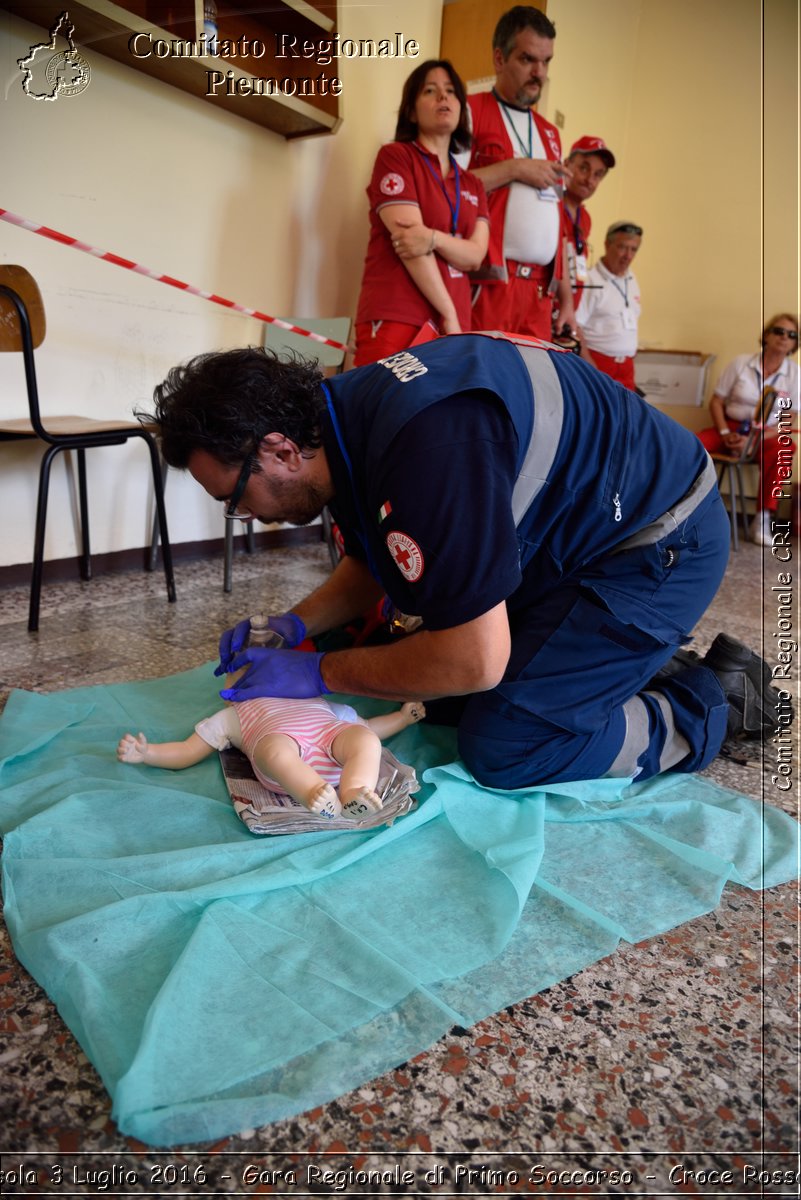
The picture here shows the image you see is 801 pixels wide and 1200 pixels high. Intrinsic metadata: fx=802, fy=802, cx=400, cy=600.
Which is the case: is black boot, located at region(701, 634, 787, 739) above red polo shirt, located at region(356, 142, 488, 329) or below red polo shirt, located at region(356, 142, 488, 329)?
below

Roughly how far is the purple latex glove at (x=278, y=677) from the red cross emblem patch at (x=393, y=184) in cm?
174

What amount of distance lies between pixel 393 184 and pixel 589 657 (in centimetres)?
186

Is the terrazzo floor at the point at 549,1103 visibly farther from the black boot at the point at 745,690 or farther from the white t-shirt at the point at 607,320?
the white t-shirt at the point at 607,320

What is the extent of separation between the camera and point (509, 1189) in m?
0.74

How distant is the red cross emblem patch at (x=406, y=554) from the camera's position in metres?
1.14

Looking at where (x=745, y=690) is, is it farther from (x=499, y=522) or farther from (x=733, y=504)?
(x=733, y=504)

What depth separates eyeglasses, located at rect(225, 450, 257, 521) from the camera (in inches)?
48.8

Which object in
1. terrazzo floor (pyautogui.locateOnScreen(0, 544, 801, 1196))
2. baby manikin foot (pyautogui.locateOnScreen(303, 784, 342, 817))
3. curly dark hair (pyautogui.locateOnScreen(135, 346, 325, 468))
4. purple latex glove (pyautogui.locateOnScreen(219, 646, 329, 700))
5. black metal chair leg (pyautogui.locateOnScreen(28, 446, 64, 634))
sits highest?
curly dark hair (pyautogui.locateOnScreen(135, 346, 325, 468))

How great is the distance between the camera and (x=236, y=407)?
1198 millimetres

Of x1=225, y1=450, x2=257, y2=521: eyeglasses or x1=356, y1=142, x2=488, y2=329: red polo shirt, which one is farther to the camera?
x1=356, y1=142, x2=488, y2=329: red polo shirt

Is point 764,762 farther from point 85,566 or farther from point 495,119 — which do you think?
point 495,119

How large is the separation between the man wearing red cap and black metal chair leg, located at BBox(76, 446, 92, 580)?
213cm

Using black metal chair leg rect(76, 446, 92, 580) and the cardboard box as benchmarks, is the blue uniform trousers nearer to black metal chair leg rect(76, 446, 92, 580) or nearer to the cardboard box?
black metal chair leg rect(76, 446, 92, 580)

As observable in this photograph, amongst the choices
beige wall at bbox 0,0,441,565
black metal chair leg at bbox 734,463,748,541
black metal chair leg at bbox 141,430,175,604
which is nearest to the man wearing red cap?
beige wall at bbox 0,0,441,565
